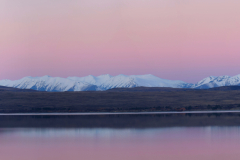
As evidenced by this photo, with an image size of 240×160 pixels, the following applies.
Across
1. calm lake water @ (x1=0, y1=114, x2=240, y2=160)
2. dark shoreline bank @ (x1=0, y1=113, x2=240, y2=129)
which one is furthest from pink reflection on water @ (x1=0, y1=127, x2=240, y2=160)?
dark shoreline bank @ (x1=0, y1=113, x2=240, y2=129)

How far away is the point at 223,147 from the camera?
16.6 m

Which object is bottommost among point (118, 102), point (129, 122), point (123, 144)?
point (123, 144)

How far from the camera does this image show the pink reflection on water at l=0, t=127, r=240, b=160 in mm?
15023

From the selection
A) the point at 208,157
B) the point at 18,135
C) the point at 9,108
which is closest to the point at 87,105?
the point at 9,108

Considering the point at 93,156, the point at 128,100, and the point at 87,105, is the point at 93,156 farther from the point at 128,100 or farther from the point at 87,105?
the point at 128,100

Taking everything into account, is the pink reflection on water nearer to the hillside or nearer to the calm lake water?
the calm lake water

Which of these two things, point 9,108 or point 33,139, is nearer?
point 33,139

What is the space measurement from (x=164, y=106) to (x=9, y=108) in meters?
23.9

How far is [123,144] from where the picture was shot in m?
17.8

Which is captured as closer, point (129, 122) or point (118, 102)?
point (129, 122)

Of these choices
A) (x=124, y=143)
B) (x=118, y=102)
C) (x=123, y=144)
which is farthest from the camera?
(x=118, y=102)

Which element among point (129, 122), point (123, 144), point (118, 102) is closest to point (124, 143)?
point (123, 144)

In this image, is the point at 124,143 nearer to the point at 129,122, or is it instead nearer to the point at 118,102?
the point at 129,122

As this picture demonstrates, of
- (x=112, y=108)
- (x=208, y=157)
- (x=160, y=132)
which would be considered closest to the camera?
(x=208, y=157)
